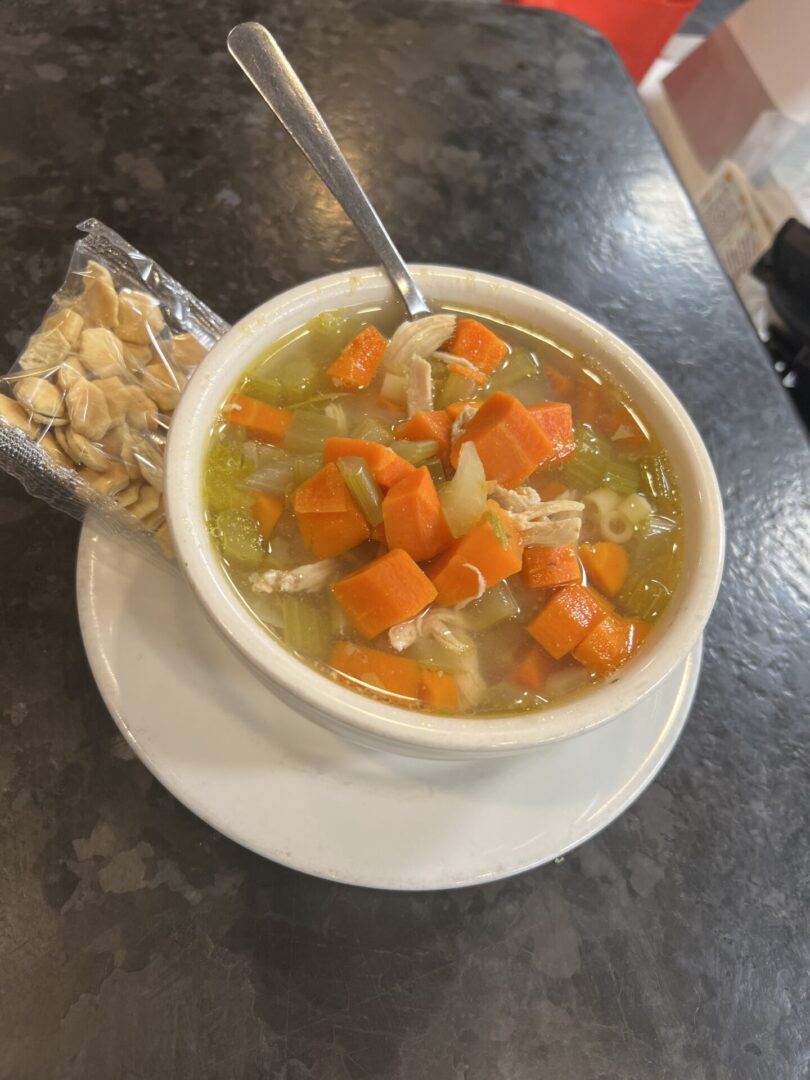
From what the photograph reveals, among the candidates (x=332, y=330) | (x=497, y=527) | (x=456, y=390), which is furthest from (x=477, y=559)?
(x=332, y=330)

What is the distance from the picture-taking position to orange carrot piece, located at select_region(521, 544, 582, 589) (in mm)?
1146

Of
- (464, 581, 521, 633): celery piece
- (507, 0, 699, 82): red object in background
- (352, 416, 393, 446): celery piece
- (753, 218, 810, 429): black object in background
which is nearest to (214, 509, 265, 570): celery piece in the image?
(352, 416, 393, 446): celery piece

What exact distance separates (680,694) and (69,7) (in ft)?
7.40

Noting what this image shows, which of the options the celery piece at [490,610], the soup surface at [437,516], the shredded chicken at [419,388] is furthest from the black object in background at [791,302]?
the celery piece at [490,610]

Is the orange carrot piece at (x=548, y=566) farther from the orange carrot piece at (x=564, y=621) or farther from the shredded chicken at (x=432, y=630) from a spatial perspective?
the shredded chicken at (x=432, y=630)

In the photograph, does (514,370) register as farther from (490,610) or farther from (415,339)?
(490,610)

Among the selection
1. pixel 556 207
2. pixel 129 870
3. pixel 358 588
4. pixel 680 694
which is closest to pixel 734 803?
pixel 680 694

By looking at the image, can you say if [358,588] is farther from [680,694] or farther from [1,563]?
[1,563]

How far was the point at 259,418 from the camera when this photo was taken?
1195 millimetres

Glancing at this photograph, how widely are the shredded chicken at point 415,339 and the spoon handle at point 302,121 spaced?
56 millimetres

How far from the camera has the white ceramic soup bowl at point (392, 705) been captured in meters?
0.92

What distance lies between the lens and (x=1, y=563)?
1.32 metres

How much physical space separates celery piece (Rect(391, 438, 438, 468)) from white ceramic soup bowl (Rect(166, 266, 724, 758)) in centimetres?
27

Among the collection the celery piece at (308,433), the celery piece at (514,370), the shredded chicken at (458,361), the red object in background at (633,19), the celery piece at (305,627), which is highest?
the red object in background at (633,19)
